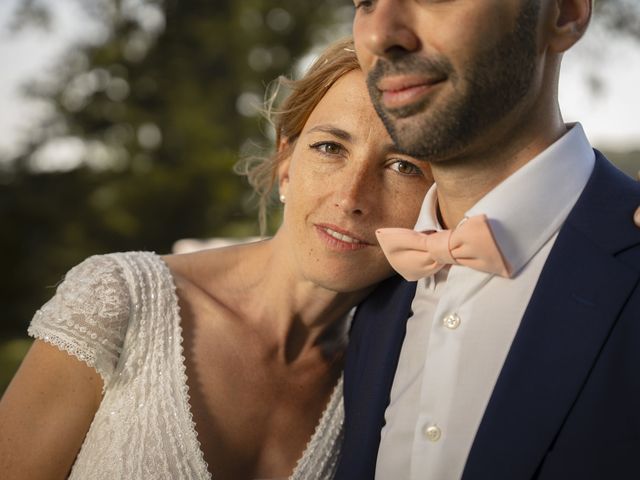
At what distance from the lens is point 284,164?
2.82 m

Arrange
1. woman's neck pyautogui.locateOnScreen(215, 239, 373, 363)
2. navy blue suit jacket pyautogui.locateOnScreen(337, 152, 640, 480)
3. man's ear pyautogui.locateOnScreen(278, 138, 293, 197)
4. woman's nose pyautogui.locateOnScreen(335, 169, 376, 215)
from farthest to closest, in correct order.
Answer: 1. man's ear pyautogui.locateOnScreen(278, 138, 293, 197)
2. woman's neck pyautogui.locateOnScreen(215, 239, 373, 363)
3. woman's nose pyautogui.locateOnScreen(335, 169, 376, 215)
4. navy blue suit jacket pyautogui.locateOnScreen(337, 152, 640, 480)

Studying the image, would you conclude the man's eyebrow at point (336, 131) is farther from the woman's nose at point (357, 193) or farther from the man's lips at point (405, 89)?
the man's lips at point (405, 89)

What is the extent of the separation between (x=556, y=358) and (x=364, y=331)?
2.76ft

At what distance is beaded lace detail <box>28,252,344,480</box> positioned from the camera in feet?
7.82

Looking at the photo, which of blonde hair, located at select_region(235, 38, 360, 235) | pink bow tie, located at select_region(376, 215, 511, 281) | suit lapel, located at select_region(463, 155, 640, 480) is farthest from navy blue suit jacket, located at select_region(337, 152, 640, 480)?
blonde hair, located at select_region(235, 38, 360, 235)

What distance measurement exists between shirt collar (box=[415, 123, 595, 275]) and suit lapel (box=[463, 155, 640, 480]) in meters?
0.08

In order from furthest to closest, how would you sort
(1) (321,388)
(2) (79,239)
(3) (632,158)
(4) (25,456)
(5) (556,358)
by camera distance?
1. (2) (79,239)
2. (3) (632,158)
3. (1) (321,388)
4. (4) (25,456)
5. (5) (556,358)

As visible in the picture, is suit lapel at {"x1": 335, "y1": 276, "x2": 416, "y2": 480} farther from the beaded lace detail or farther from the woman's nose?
the beaded lace detail

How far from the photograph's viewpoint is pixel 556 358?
168 centimetres

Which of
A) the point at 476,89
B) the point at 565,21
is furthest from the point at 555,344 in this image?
the point at 565,21

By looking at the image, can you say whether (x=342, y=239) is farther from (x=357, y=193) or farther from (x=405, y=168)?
(x=405, y=168)

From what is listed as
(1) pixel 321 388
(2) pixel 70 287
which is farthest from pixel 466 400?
(2) pixel 70 287

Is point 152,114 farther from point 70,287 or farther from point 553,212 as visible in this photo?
point 553,212

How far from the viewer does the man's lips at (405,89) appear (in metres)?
1.80
